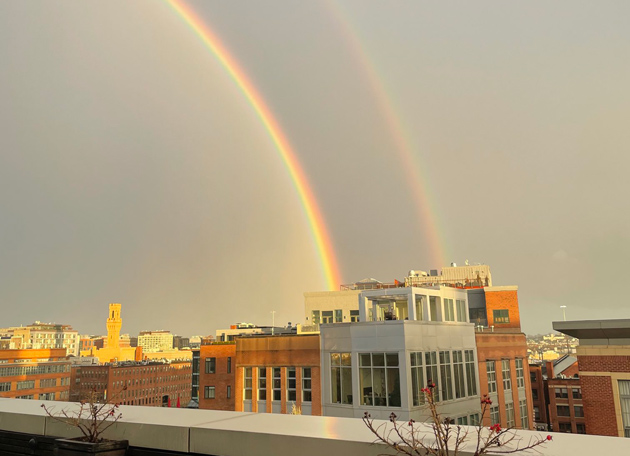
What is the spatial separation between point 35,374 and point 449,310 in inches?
4987

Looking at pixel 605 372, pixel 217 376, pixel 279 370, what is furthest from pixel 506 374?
pixel 217 376

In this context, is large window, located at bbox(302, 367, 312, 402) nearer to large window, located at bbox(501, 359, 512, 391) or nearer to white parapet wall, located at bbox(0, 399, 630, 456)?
large window, located at bbox(501, 359, 512, 391)

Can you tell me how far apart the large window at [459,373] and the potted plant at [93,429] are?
2824cm

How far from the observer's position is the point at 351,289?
62500 millimetres

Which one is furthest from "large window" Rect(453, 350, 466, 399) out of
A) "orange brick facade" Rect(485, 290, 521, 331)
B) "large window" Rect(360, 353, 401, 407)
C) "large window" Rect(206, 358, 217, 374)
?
"large window" Rect(206, 358, 217, 374)

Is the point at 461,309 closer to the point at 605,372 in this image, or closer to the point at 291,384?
the point at 291,384

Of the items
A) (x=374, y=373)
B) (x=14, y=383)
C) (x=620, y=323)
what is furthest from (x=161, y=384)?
(x=620, y=323)

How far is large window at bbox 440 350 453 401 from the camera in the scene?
95.3 ft

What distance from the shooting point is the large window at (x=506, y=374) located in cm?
3922

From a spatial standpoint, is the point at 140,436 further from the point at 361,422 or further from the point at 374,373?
the point at 374,373

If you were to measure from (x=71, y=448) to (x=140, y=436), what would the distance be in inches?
27.8

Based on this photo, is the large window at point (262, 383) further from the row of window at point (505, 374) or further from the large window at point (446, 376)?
the row of window at point (505, 374)

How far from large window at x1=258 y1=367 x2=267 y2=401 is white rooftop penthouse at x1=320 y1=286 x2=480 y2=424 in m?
9.23

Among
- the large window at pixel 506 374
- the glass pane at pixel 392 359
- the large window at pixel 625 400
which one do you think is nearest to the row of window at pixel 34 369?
the large window at pixel 506 374
